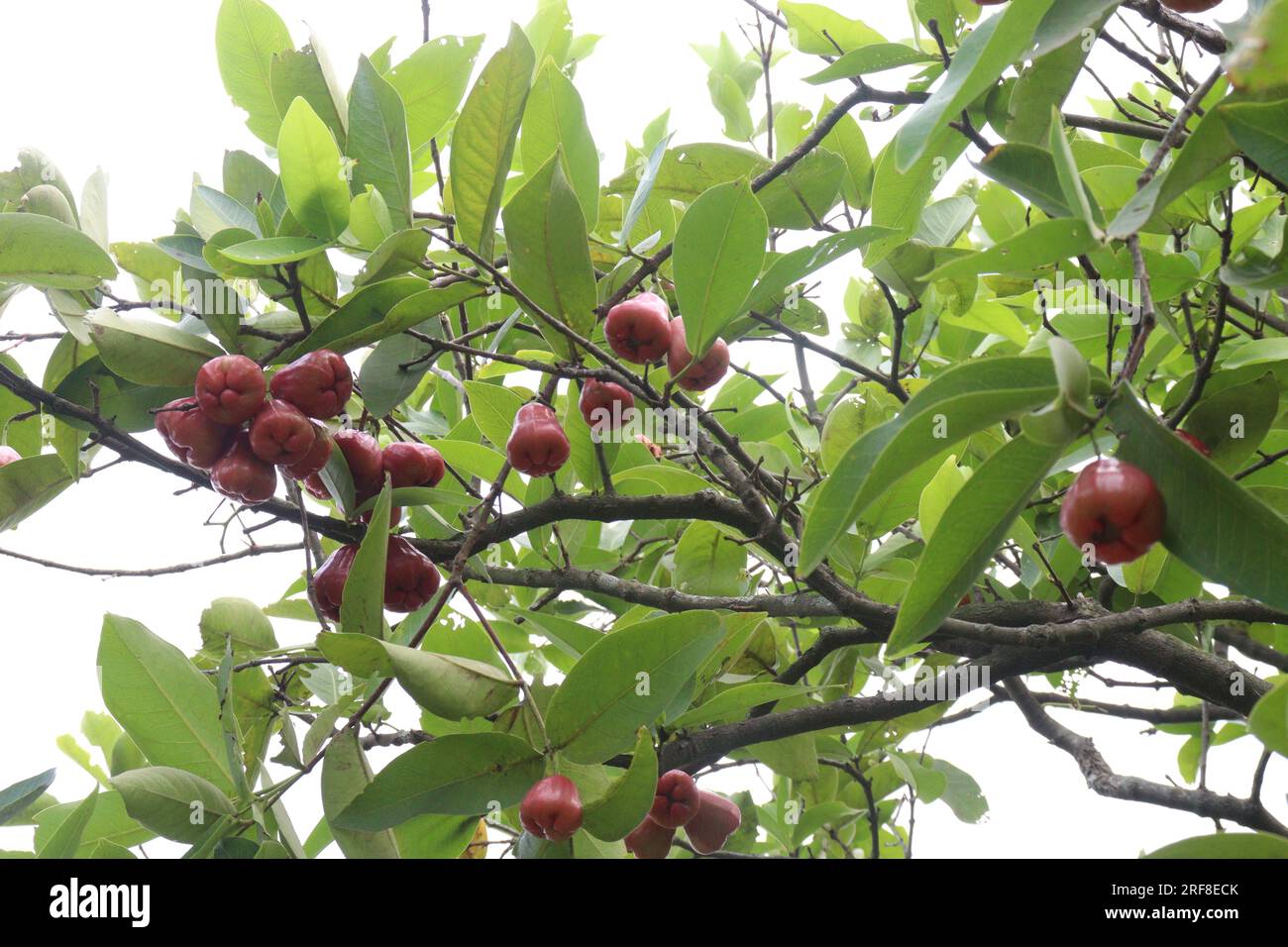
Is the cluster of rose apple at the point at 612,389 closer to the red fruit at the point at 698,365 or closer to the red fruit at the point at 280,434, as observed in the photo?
the red fruit at the point at 698,365

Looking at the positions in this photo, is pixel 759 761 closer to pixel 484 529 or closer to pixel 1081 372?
pixel 484 529

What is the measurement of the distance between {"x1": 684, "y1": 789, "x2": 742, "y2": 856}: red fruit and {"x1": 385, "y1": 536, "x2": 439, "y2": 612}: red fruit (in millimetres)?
593

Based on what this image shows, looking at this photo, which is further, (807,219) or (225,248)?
(807,219)

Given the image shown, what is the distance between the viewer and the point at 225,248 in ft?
3.14

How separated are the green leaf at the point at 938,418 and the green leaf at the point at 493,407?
23.2 inches

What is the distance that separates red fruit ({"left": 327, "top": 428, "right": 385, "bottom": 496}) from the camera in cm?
112

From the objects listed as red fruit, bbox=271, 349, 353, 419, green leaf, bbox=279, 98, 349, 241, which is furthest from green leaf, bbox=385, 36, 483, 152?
red fruit, bbox=271, 349, 353, 419

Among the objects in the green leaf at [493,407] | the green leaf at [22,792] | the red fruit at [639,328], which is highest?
the red fruit at [639,328]

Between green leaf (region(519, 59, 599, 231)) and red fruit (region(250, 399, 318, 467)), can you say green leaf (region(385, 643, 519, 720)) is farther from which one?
green leaf (region(519, 59, 599, 231))

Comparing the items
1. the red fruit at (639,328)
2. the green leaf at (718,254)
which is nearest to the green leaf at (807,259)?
the green leaf at (718,254)

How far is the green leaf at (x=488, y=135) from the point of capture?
42.1 inches

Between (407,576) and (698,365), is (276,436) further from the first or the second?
(698,365)
